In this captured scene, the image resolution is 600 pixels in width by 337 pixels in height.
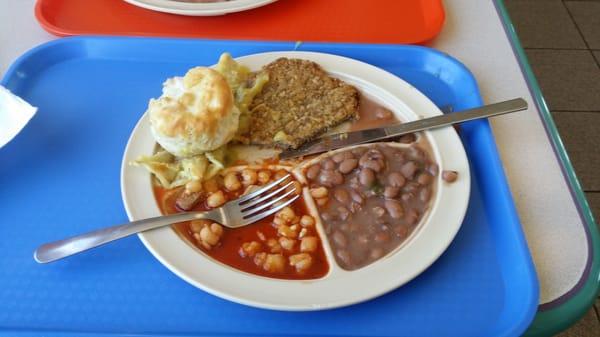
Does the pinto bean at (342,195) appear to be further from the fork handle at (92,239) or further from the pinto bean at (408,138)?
the fork handle at (92,239)

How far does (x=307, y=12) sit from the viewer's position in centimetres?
193

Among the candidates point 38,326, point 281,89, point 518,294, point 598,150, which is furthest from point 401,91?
point 598,150

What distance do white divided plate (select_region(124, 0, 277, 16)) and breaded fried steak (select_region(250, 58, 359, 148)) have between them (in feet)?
1.04

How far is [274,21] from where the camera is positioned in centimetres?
189

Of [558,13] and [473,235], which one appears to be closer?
[473,235]

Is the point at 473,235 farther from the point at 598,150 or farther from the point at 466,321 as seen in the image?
the point at 598,150

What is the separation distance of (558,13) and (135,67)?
11.2 ft

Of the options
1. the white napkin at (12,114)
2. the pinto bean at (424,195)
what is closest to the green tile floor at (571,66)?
the pinto bean at (424,195)

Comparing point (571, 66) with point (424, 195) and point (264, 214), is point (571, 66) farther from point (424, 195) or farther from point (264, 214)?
point (264, 214)

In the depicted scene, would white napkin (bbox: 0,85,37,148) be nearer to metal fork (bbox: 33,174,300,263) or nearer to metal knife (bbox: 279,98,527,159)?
metal fork (bbox: 33,174,300,263)

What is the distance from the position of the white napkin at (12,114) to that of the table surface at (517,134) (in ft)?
0.83

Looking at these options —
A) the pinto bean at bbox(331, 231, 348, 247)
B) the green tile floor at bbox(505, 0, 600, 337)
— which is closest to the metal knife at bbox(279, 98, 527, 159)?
the pinto bean at bbox(331, 231, 348, 247)

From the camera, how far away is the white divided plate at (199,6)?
70.7 inches

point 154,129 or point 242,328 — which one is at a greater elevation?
point 154,129
